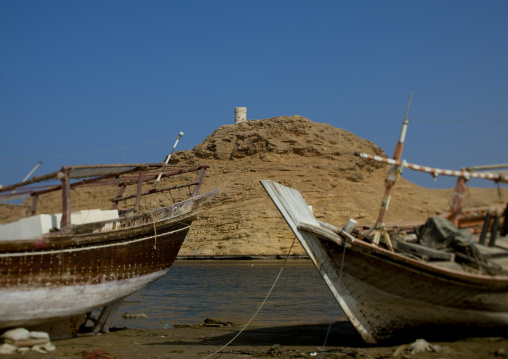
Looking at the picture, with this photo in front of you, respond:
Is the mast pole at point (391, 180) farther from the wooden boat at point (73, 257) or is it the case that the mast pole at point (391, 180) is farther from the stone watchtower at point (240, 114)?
the stone watchtower at point (240, 114)

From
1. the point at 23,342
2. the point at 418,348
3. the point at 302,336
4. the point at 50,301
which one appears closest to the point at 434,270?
the point at 418,348

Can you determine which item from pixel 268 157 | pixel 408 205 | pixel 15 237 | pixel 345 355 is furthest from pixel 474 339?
pixel 268 157

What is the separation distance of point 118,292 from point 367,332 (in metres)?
5.53

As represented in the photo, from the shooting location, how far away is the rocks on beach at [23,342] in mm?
9273

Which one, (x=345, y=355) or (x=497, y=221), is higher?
(x=497, y=221)

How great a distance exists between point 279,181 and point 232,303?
41.6 metres

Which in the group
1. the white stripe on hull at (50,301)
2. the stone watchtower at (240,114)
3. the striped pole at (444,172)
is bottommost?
the white stripe on hull at (50,301)

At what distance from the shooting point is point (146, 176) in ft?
50.2

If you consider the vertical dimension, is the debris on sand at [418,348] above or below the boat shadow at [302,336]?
above

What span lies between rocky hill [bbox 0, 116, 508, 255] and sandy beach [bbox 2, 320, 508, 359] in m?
29.6

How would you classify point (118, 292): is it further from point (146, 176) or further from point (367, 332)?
point (367, 332)

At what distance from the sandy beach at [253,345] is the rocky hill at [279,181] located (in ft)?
97.1

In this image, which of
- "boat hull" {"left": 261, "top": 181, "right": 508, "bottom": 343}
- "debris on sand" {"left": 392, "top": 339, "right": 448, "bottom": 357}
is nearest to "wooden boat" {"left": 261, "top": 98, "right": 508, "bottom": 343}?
"boat hull" {"left": 261, "top": 181, "right": 508, "bottom": 343}

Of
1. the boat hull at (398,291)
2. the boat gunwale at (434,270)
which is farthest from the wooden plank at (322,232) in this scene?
the boat gunwale at (434,270)
